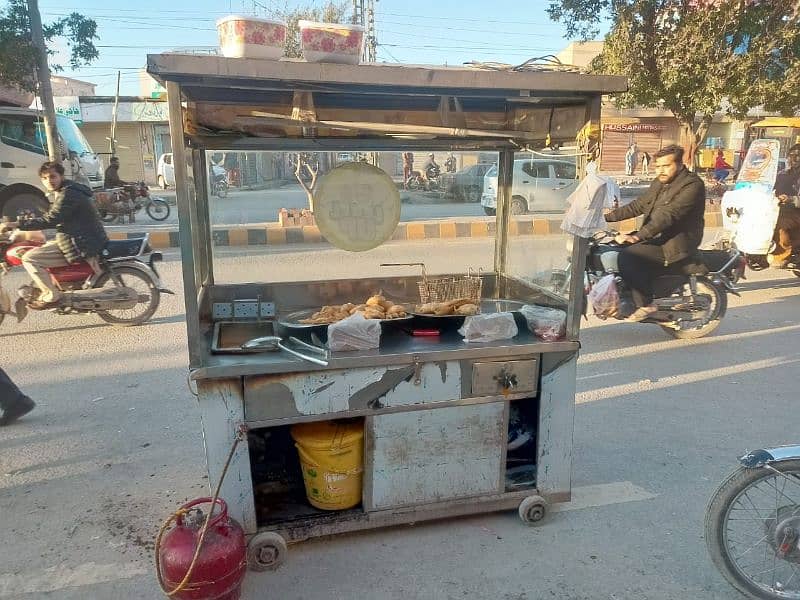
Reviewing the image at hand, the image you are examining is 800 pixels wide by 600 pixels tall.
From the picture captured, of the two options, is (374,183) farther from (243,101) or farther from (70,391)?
(70,391)

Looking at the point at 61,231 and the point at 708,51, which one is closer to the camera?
the point at 61,231

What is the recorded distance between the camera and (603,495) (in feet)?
9.46

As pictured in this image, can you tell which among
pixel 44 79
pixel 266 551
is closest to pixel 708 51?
pixel 266 551

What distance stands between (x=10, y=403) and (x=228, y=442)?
2.12 metres

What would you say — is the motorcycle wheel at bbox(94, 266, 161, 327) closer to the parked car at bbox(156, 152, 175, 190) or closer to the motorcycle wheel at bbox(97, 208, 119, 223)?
the parked car at bbox(156, 152, 175, 190)

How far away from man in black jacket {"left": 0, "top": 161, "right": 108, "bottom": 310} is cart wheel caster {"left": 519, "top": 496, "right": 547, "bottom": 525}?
4.50 m

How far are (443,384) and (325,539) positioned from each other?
2.77ft

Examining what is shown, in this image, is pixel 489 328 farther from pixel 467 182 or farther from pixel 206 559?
pixel 206 559

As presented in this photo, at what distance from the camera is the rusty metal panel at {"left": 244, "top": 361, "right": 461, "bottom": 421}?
2240 mm

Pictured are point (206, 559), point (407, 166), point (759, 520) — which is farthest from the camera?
point (407, 166)

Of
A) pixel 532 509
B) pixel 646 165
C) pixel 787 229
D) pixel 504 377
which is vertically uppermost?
pixel 646 165

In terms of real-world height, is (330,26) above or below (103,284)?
above

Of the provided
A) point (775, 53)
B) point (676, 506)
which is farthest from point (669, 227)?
point (775, 53)

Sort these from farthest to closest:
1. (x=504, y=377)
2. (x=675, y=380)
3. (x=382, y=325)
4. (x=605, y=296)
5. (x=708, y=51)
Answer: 1. (x=708, y=51)
2. (x=605, y=296)
3. (x=675, y=380)
4. (x=382, y=325)
5. (x=504, y=377)
